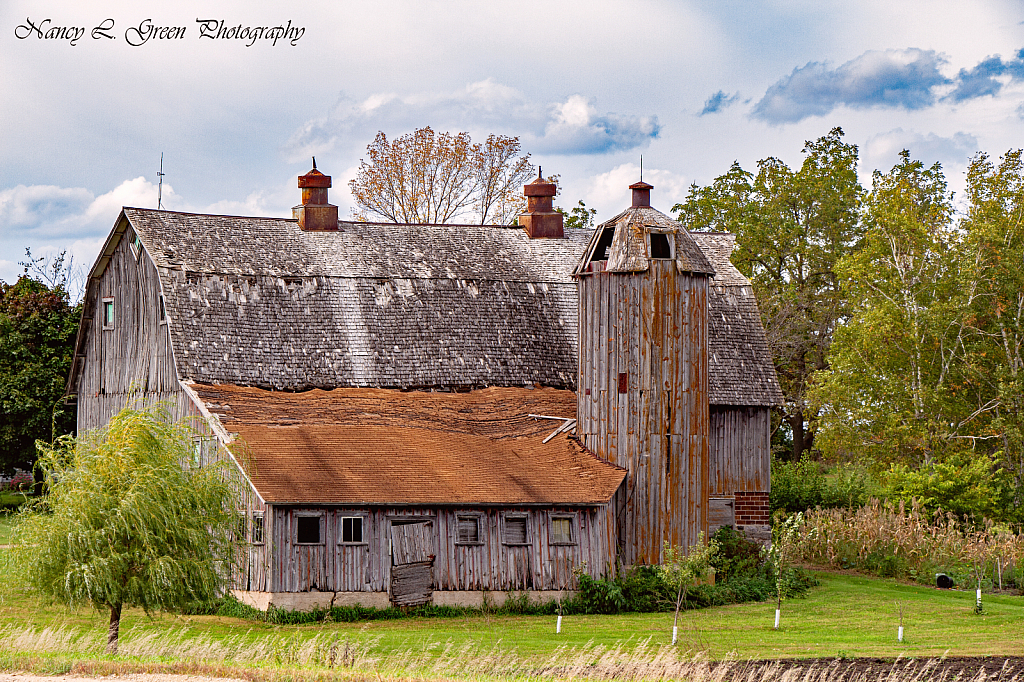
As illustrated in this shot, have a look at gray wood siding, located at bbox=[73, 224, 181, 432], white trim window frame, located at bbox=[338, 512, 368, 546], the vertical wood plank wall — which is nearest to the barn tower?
the vertical wood plank wall

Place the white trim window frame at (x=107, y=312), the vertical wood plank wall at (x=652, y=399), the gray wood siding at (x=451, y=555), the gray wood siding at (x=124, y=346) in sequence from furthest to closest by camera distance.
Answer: the white trim window frame at (x=107, y=312) → the gray wood siding at (x=124, y=346) → the vertical wood plank wall at (x=652, y=399) → the gray wood siding at (x=451, y=555)

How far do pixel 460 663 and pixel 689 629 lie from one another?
21.3 feet

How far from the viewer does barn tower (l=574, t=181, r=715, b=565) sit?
30.9 metres

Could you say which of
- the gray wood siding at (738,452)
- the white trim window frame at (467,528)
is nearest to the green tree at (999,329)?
the gray wood siding at (738,452)

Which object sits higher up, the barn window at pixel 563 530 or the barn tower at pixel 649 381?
the barn tower at pixel 649 381

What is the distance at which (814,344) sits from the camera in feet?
165

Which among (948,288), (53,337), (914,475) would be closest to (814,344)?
(948,288)

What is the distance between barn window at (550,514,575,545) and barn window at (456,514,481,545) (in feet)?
5.82

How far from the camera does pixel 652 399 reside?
31.2m

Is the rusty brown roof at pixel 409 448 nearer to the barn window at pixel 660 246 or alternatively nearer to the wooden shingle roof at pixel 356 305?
the wooden shingle roof at pixel 356 305

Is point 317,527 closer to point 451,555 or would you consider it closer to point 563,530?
point 451,555

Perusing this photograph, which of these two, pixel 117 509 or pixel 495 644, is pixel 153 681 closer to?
pixel 117 509

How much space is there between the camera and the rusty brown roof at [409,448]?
27.8 meters

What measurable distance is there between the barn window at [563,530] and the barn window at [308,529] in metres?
5.35
